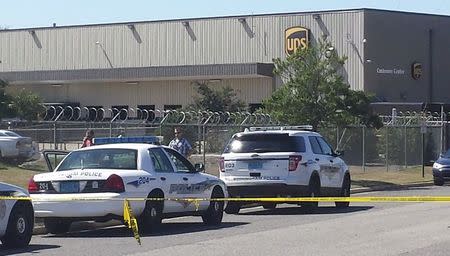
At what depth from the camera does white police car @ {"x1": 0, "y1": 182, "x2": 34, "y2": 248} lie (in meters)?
15.4

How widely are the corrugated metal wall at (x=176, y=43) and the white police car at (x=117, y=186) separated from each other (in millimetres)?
42637

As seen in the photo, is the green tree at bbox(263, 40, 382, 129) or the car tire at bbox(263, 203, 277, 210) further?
the green tree at bbox(263, 40, 382, 129)

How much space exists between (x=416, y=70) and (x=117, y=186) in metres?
49.3

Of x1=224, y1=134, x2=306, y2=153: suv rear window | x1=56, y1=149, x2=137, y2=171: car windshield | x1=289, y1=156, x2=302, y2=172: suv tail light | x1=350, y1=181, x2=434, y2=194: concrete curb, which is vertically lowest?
x1=350, y1=181, x2=434, y2=194: concrete curb

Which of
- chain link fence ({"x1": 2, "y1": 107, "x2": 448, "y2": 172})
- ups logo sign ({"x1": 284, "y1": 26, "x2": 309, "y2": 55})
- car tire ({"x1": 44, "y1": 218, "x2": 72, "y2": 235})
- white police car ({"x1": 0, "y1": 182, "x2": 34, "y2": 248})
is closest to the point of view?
white police car ({"x1": 0, "y1": 182, "x2": 34, "y2": 248})

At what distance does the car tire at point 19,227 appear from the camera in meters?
15.5

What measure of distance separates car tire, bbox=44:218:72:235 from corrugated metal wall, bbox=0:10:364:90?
43.8 m

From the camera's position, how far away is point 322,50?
36.9m

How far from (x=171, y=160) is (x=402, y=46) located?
4653 cm

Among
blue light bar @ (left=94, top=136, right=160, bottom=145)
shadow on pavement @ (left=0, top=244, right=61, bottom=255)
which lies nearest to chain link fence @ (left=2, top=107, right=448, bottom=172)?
blue light bar @ (left=94, top=136, right=160, bottom=145)

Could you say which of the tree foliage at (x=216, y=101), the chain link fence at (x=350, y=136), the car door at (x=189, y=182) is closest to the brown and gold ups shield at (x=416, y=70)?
the tree foliage at (x=216, y=101)

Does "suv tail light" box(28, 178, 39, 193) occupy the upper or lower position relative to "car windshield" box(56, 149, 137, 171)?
lower

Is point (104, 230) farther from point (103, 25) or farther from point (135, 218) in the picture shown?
point (103, 25)

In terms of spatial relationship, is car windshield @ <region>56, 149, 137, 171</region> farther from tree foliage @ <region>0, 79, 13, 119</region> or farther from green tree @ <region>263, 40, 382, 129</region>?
tree foliage @ <region>0, 79, 13, 119</region>
